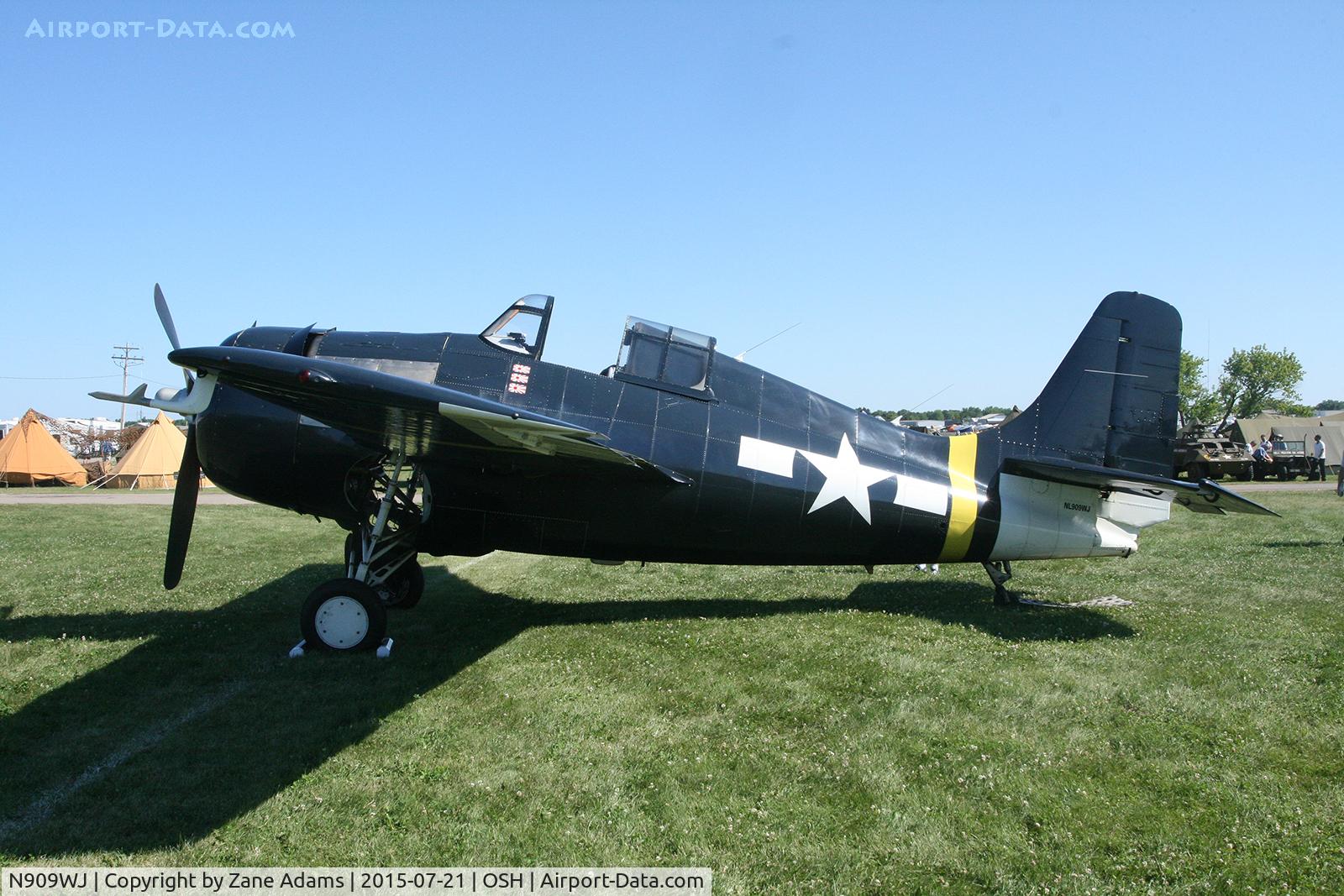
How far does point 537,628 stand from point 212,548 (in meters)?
7.65

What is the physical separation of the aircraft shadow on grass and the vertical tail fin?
1.67 m

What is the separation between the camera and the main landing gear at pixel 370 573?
668 cm

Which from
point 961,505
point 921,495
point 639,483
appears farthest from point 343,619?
point 961,505

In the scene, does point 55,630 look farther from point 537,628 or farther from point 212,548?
point 212,548

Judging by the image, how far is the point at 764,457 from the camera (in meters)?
7.58

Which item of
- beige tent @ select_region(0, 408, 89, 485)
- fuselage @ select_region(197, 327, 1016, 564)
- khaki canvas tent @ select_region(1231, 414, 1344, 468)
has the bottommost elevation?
beige tent @ select_region(0, 408, 89, 485)

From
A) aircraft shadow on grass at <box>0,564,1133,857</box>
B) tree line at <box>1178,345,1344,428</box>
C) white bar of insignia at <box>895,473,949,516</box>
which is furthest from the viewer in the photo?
tree line at <box>1178,345,1344,428</box>

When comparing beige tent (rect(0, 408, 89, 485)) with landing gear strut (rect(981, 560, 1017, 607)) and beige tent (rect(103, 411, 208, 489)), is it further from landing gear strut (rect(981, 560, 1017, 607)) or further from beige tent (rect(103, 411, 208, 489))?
landing gear strut (rect(981, 560, 1017, 607))

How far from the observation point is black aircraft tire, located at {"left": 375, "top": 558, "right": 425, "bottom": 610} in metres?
8.41

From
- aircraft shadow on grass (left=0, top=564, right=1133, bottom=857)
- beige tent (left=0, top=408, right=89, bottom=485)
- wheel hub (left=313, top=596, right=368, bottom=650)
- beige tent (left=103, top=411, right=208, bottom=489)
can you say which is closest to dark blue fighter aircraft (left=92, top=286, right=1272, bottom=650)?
wheel hub (left=313, top=596, right=368, bottom=650)

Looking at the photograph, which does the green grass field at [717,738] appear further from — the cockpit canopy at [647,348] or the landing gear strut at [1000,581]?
the cockpit canopy at [647,348]

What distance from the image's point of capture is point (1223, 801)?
13.3 ft

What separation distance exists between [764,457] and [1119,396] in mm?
3841

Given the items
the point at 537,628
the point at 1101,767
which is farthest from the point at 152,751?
the point at 1101,767
